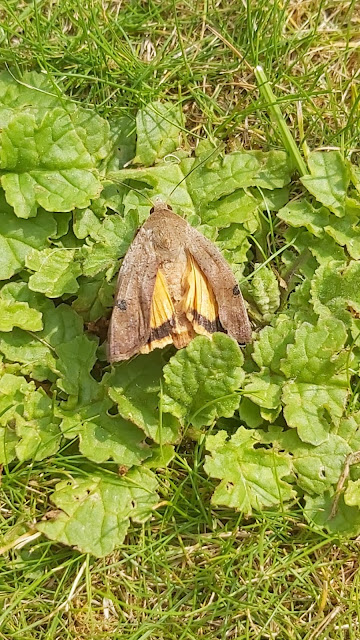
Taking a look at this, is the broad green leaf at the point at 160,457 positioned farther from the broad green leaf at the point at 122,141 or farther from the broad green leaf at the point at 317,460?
the broad green leaf at the point at 122,141

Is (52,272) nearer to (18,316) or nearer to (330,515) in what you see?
(18,316)

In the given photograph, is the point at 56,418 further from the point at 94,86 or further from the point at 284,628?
the point at 94,86

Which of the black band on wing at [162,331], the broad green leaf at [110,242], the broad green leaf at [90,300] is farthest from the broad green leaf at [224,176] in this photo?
the black band on wing at [162,331]

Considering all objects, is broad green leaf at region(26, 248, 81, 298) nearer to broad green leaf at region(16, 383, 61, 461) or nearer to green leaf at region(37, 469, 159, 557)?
broad green leaf at region(16, 383, 61, 461)

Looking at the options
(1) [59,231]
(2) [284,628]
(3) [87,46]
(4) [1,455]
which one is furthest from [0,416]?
(3) [87,46]

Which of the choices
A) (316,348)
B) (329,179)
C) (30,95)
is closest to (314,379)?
(316,348)
